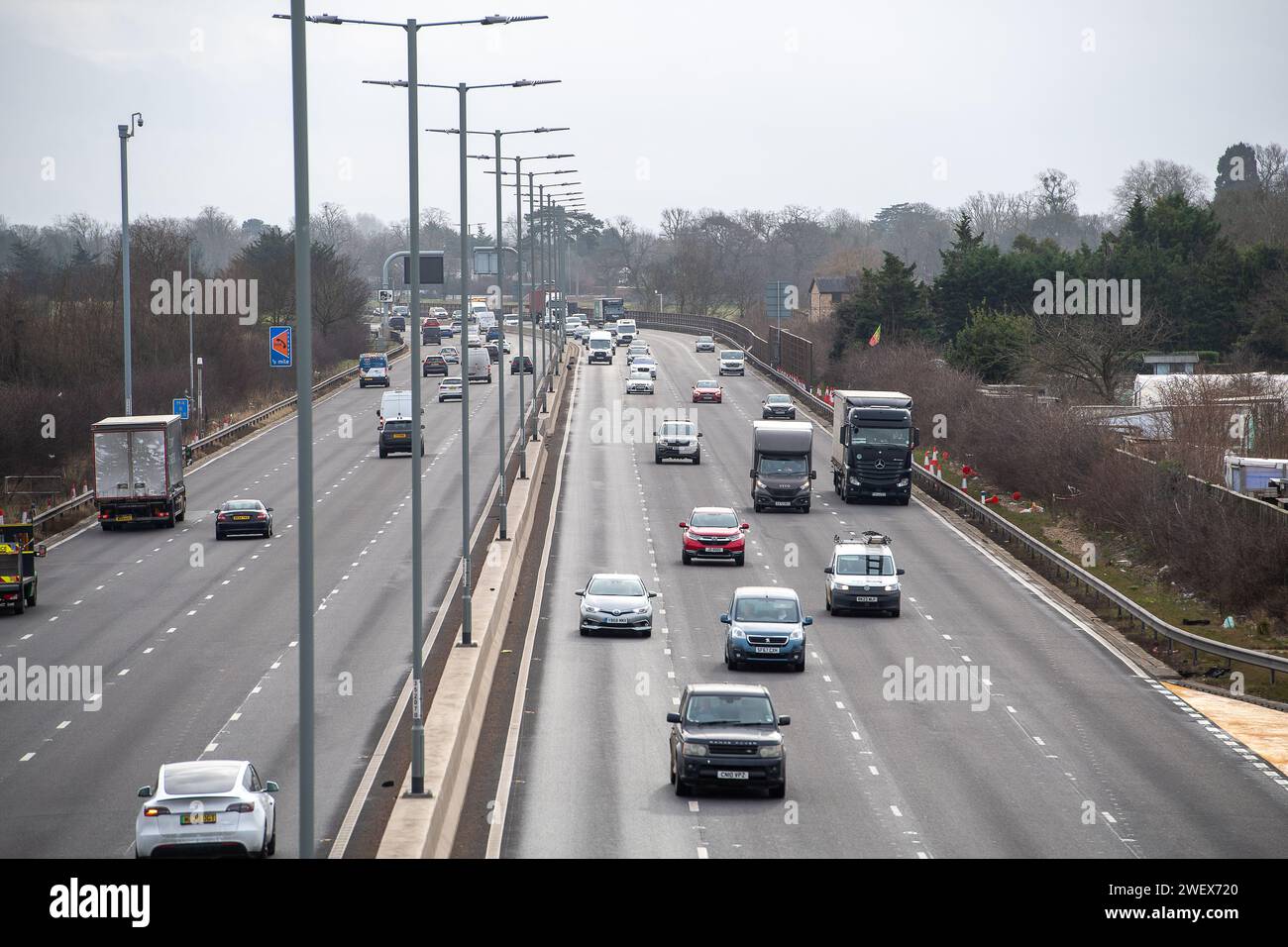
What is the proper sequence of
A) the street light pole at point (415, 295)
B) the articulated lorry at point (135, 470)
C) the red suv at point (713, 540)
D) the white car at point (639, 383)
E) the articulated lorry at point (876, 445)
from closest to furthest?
the street light pole at point (415, 295) → the red suv at point (713, 540) → the articulated lorry at point (135, 470) → the articulated lorry at point (876, 445) → the white car at point (639, 383)

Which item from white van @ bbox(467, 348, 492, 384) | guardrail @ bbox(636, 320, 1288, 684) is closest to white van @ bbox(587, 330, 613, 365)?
white van @ bbox(467, 348, 492, 384)

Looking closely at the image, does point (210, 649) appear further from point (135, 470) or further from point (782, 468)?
point (782, 468)

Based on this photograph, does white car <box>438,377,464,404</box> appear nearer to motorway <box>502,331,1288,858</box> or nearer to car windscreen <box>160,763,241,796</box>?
motorway <box>502,331,1288,858</box>

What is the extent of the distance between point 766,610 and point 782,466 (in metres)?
23.0

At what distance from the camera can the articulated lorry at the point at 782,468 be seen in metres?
57.0

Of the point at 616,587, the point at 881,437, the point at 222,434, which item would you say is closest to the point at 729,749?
the point at 616,587

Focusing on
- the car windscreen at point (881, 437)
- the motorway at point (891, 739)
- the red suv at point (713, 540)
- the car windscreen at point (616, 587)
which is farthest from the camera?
the car windscreen at point (881, 437)

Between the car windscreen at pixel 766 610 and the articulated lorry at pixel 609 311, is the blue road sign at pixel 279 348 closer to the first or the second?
the car windscreen at pixel 766 610

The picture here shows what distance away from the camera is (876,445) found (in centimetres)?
5909

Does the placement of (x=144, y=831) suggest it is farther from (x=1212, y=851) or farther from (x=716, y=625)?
(x=716, y=625)

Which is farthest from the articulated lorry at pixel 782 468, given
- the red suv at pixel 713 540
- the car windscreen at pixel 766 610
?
the car windscreen at pixel 766 610

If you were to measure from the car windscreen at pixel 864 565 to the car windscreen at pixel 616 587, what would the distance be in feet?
17.8

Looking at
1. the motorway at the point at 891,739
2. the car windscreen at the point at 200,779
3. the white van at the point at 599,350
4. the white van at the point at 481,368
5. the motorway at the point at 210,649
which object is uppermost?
the white van at the point at 599,350

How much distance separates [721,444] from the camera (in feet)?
252
